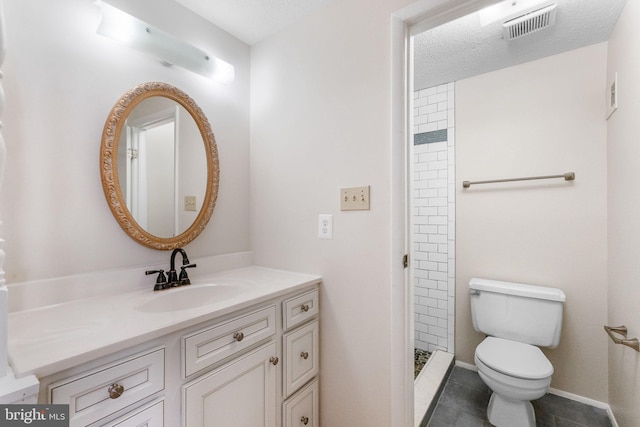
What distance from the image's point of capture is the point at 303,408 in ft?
4.50

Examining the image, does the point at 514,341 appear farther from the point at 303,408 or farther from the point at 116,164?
the point at 116,164

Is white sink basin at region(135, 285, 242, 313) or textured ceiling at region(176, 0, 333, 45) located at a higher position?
textured ceiling at region(176, 0, 333, 45)

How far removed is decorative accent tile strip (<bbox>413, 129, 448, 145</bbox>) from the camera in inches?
93.0

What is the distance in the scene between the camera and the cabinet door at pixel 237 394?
0.94 meters

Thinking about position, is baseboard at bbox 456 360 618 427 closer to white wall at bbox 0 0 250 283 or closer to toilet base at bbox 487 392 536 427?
toilet base at bbox 487 392 536 427

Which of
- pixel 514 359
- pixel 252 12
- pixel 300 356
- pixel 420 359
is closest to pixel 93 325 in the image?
pixel 300 356

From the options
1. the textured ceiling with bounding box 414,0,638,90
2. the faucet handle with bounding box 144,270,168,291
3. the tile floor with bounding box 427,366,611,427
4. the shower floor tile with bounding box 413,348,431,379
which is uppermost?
the textured ceiling with bounding box 414,0,638,90

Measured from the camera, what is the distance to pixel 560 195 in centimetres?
189

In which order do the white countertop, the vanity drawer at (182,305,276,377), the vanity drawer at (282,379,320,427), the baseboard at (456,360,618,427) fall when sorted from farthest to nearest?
the baseboard at (456,360,618,427) → the vanity drawer at (282,379,320,427) → the vanity drawer at (182,305,276,377) → the white countertop

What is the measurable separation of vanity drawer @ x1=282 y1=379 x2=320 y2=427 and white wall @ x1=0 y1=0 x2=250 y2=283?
940mm

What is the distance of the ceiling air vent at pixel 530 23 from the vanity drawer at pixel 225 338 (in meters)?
2.00

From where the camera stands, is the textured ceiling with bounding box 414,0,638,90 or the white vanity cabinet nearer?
the white vanity cabinet

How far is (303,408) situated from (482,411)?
1223mm

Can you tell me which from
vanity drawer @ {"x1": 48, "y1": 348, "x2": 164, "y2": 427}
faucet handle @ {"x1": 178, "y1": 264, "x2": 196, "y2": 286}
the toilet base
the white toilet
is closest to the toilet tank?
the white toilet
